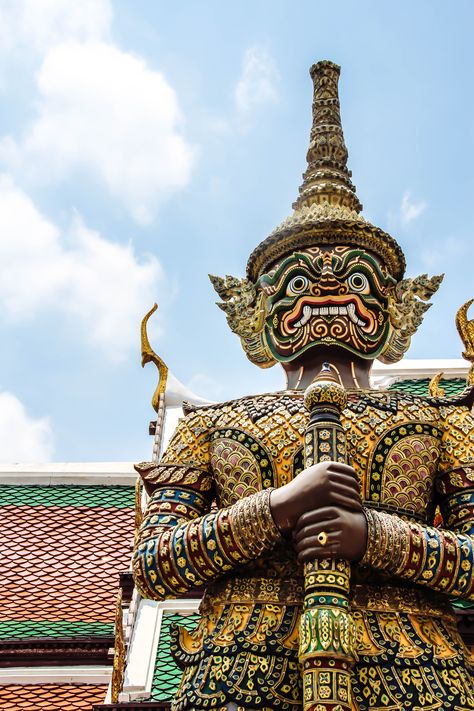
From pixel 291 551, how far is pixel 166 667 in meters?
1.66

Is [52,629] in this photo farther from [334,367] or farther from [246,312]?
[334,367]

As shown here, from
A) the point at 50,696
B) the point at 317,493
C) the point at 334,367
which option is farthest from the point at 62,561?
the point at 317,493

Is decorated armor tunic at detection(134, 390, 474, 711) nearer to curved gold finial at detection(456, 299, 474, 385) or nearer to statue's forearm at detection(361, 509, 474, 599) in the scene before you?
statue's forearm at detection(361, 509, 474, 599)

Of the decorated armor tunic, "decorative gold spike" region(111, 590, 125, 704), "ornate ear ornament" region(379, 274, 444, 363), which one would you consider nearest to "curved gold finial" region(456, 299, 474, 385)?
"ornate ear ornament" region(379, 274, 444, 363)

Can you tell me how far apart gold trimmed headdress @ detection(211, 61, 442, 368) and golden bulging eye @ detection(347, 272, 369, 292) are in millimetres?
166

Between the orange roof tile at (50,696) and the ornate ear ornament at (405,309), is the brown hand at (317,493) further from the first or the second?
the orange roof tile at (50,696)

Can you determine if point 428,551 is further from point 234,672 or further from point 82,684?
point 82,684

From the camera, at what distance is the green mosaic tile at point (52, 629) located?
5.25m

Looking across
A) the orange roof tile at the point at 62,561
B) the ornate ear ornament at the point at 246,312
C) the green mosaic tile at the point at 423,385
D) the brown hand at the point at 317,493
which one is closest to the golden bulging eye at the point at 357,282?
the ornate ear ornament at the point at 246,312

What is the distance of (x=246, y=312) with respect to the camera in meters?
4.39

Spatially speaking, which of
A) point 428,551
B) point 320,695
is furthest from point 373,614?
point 320,695

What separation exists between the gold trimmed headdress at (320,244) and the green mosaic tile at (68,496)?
2634 millimetres

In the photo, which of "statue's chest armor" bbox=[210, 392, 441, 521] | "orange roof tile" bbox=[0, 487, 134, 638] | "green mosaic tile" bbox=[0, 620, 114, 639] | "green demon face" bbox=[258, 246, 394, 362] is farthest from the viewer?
"orange roof tile" bbox=[0, 487, 134, 638]

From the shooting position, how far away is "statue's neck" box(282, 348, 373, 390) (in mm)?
4137
